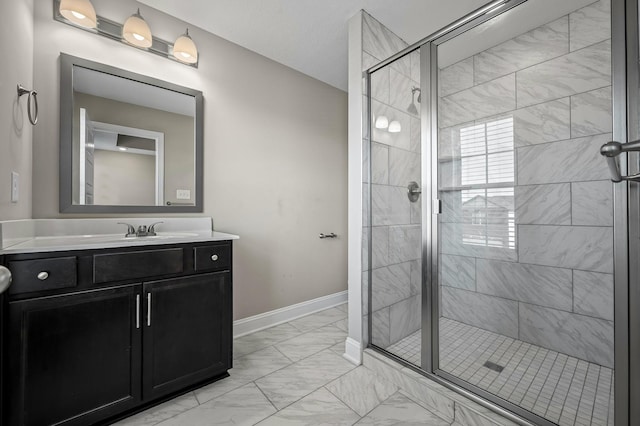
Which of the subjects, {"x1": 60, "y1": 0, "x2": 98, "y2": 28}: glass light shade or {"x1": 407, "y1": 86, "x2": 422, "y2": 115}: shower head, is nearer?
{"x1": 60, "y1": 0, "x2": 98, "y2": 28}: glass light shade

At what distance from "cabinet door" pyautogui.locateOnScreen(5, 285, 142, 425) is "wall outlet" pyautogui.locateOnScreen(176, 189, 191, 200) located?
2.66 feet

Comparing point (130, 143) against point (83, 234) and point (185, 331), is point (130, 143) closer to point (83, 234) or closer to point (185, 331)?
point (83, 234)

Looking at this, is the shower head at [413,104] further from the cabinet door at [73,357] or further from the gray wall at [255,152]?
the cabinet door at [73,357]

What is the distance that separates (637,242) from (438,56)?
1.39 metres

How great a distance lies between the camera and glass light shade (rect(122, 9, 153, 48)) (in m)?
1.75

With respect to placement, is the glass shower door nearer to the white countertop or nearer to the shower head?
the shower head

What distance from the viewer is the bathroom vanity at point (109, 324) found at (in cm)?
115

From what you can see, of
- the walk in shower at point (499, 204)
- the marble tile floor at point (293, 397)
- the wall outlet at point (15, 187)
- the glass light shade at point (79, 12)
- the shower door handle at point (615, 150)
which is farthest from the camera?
the walk in shower at point (499, 204)

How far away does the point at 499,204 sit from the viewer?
206 cm

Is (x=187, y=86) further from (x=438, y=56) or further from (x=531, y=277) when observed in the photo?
(x=531, y=277)

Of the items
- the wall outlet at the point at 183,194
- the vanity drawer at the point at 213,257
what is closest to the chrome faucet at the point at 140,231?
the wall outlet at the point at 183,194

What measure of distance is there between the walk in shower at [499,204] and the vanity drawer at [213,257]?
104cm

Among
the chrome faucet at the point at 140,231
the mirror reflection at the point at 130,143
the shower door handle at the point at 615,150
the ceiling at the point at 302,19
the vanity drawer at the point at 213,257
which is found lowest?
the vanity drawer at the point at 213,257

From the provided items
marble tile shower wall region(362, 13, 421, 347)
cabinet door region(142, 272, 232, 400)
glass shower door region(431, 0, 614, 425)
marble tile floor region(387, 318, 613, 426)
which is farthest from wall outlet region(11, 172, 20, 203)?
marble tile floor region(387, 318, 613, 426)
